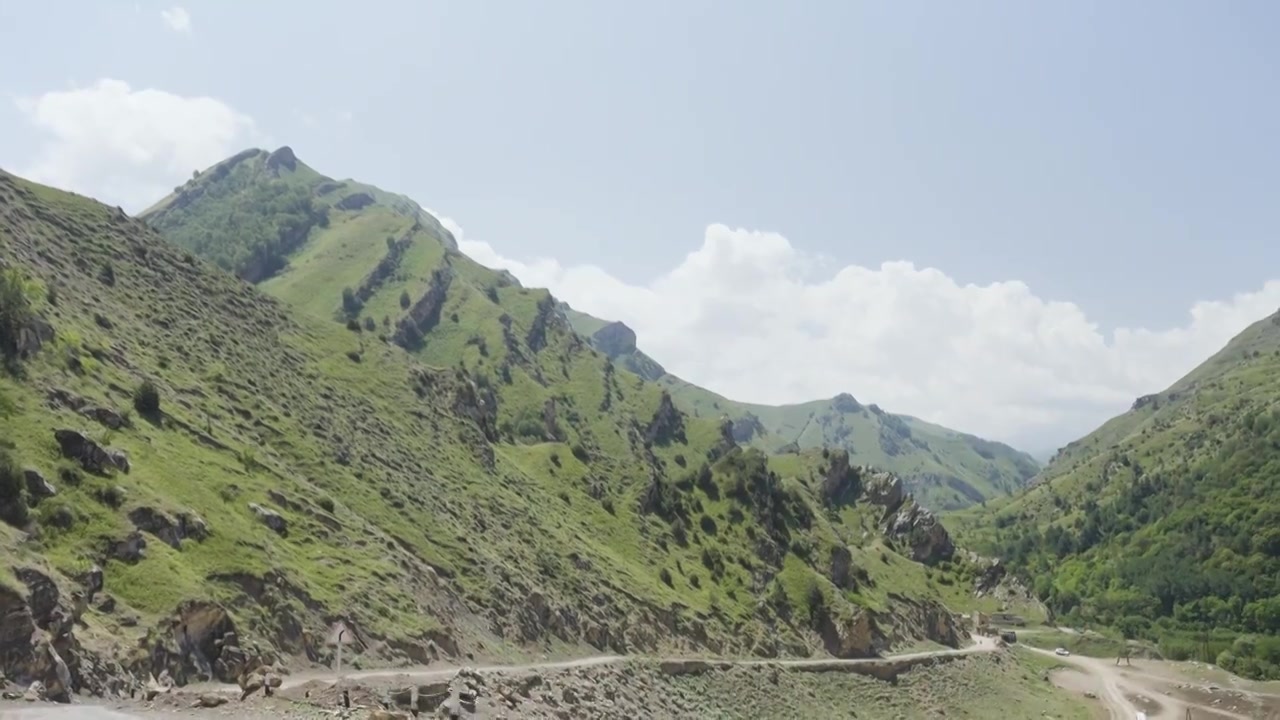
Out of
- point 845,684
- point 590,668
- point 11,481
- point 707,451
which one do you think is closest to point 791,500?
point 707,451

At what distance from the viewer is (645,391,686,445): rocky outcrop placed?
17912 cm

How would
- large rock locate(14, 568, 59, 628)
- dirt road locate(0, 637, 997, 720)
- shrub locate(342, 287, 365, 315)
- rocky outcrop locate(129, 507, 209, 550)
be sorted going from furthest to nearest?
shrub locate(342, 287, 365, 315), rocky outcrop locate(129, 507, 209, 550), large rock locate(14, 568, 59, 628), dirt road locate(0, 637, 997, 720)

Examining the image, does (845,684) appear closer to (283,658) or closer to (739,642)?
(739,642)

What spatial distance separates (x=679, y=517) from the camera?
131375 millimetres

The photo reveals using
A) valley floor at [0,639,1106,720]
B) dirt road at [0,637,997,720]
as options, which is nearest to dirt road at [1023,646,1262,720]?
valley floor at [0,639,1106,720]

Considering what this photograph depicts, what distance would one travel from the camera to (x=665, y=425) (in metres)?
184

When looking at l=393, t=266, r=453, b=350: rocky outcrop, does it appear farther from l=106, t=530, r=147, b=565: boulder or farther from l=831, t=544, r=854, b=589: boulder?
l=106, t=530, r=147, b=565: boulder

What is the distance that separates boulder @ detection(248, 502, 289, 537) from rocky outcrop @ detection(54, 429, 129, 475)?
10.2 m

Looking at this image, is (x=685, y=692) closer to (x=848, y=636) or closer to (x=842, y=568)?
(x=848, y=636)

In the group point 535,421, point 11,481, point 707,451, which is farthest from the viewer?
point 707,451

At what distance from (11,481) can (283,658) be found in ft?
52.0

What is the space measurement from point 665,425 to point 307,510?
407ft

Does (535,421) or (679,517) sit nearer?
(679,517)

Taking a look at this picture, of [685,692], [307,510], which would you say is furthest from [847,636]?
[307,510]
